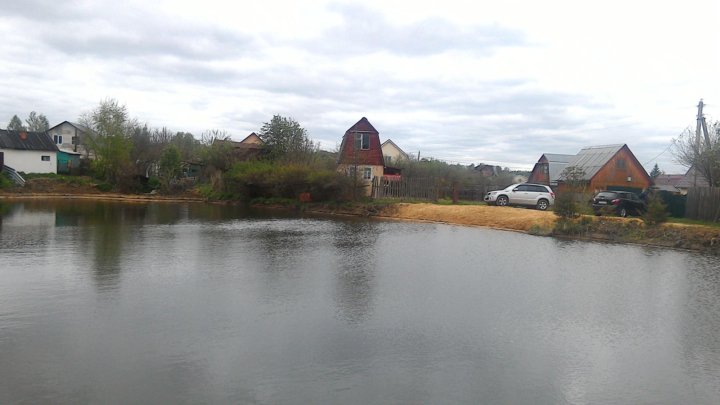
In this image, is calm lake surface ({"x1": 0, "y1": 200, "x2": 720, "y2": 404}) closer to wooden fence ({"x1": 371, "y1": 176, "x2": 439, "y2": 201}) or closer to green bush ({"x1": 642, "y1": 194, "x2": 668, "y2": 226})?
green bush ({"x1": 642, "y1": 194, "x2": 668, "y2": 226})

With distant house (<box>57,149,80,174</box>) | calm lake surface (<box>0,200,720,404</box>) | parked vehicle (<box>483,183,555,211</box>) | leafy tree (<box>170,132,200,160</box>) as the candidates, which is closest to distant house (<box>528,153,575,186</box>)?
parked vehicle (<box>483,183,555,211</box>)

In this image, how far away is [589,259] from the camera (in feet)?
55.7

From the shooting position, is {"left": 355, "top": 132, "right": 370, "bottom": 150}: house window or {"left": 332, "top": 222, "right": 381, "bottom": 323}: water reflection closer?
{"left": 332, "top": 222, "right": 381, "bottom": 323}: water reflection

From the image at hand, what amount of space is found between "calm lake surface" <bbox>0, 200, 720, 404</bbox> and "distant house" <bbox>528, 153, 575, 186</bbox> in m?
42.1

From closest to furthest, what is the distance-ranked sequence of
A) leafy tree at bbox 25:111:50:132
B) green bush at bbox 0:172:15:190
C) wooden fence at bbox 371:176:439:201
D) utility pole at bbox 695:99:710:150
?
utility pole at bbox 695:99:710:150 < wooden fence at bbox 371:176:439:201 < green bush at bbox 0:172:15:190 < leafy tree at bbox 25:111:50:132

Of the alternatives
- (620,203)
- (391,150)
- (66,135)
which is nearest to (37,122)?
(66,135)

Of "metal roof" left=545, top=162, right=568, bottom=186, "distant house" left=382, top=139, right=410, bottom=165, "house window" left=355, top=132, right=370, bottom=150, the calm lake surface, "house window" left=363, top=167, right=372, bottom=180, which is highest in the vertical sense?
"distant house" left=382, top=139, right=410, bottom=165

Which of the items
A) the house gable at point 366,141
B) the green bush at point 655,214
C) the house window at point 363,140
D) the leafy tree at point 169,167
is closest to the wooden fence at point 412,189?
the house gable at point 366,141

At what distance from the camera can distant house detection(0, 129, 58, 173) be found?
169 ft

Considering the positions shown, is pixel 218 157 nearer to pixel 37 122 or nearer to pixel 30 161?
pixel 30 161

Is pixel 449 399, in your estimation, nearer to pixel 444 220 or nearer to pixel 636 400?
pixel 636 400

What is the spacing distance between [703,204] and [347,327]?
86.5 feet

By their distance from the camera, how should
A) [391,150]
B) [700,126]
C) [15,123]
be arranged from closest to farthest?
[700,126]
[391,150]
[15,123]

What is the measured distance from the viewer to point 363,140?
153ft
